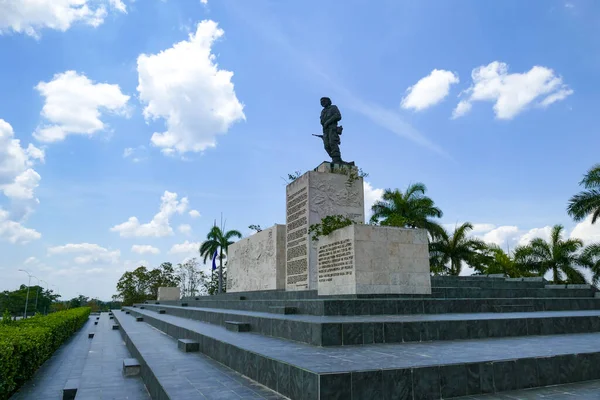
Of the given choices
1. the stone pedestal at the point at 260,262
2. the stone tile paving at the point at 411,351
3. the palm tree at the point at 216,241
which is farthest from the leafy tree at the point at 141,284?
the stone tile paving at the point at 411,351

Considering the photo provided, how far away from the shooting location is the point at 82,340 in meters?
12.3

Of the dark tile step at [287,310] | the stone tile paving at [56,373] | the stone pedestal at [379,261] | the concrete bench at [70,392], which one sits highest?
the stone pedestal at [379,261]

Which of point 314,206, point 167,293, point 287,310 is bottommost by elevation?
Result: point 167,293

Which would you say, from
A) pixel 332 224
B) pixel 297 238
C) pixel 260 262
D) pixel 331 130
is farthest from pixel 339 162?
pixel 260 262

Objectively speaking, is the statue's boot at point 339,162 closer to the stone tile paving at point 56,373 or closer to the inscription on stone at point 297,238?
the inscription on stone at point 297,238

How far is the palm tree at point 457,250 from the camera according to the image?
28594 mm

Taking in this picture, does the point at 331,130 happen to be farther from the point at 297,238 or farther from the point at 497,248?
Answer: the point at 497,248

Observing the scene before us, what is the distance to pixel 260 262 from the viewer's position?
57.5 feet

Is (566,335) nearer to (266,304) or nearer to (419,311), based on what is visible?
(419,311)

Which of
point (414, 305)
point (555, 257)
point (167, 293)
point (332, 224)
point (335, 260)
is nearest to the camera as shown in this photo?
point (414, 305)

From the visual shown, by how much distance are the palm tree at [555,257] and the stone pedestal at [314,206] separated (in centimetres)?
1816

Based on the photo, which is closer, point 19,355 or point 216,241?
point 19,355

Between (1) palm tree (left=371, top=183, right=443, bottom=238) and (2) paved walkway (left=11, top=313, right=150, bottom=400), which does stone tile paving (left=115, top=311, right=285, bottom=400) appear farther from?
(1) palm tree (left=371, top=183, right=443, bottom=238)

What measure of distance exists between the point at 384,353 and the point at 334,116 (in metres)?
10.6
